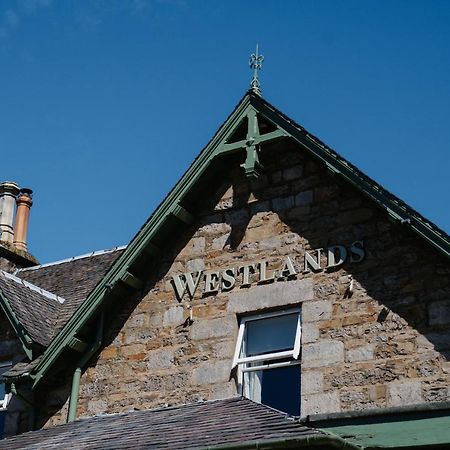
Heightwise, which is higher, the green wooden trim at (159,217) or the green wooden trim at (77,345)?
the green wooden trim at (159,217)

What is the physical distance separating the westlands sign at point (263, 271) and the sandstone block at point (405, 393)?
184 centimetres

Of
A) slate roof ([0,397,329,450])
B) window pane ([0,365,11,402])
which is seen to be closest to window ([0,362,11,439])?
window pane ([0,365,11,402])

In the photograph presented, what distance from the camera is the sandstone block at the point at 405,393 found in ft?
41.0

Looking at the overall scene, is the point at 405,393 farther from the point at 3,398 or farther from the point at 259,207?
the point at 3,398

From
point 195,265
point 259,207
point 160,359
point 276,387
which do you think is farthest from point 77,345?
point 259,207

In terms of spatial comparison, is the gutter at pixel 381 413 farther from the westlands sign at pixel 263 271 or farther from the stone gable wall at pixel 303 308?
the westlands sign at pixel 263 271

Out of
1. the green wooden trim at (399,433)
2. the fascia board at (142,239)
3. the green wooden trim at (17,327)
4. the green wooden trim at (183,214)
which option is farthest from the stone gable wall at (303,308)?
the green wooden trim at (17,327)

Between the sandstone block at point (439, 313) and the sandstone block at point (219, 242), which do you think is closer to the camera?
the sandstone block at point (439, 313)

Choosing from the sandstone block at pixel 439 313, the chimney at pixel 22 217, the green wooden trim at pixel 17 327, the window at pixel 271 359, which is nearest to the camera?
the sandstone block at pixel 439 313

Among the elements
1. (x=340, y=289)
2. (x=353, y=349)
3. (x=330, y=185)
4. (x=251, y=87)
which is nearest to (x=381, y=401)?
(x=353, y=349)

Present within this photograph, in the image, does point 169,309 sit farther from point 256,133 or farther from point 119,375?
point 256,133

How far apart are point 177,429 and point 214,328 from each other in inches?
89.5

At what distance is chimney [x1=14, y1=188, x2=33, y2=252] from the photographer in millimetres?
22891

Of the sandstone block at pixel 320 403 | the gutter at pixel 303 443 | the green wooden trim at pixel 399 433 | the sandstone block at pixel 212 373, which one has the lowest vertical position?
the gutter at pixel 303 443
